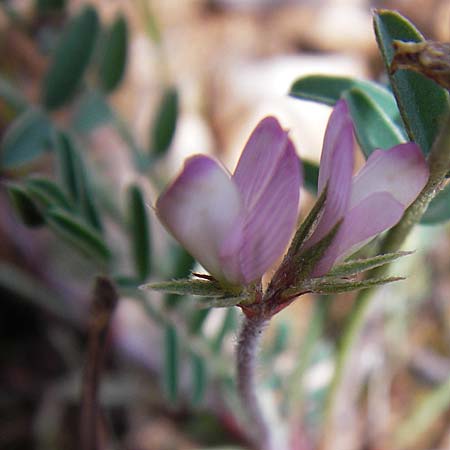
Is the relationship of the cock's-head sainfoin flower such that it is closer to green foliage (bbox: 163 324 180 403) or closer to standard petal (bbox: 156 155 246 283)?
standard petal (bbox: 156 155 246 283)

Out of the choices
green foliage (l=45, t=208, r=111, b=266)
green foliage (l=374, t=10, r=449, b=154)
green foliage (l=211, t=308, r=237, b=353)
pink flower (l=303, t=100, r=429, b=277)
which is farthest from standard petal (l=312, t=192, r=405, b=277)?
green foliage (l=211, t=308, r=237, b=353)

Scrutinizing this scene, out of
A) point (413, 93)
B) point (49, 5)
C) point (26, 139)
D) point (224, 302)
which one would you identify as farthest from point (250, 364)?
point (49, 5)

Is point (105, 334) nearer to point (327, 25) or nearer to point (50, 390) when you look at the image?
point (50, 390)

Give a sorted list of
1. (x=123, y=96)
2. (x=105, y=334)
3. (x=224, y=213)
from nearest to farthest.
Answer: (x=224, y=213) → (x=105, y=334) → (x=123, y=96)

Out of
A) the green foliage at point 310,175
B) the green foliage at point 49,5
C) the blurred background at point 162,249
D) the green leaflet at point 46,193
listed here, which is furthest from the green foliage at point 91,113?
the green foliage at point 310,175

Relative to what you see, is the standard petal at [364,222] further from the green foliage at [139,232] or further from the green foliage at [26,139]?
the green foliage at [26,139]

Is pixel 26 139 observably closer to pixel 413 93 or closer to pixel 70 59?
pixel 70 59

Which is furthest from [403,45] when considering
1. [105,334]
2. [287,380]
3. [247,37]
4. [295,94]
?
[247,37]
